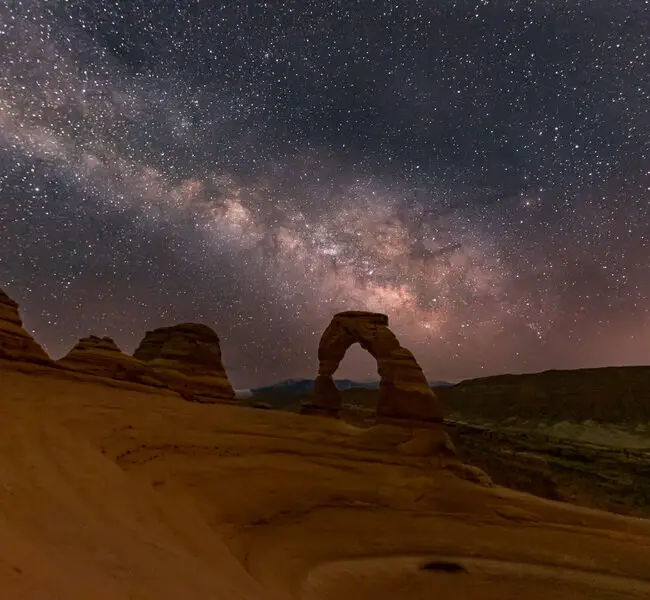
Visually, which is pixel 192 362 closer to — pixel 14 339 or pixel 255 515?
pixel 14 339

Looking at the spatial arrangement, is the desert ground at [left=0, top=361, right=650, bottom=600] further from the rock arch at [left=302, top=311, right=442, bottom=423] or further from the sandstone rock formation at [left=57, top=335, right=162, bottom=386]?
the sandstone rock formation at [left=57, top=335, right=162, bottom=386]

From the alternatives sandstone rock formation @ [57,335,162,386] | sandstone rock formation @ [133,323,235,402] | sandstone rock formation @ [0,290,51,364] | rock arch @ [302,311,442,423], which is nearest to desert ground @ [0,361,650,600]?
sandstone rock formation @ [0,290,51,364]

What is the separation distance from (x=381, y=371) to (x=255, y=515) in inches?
381

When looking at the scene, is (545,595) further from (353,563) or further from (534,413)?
(534,413)

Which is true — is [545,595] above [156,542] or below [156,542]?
below

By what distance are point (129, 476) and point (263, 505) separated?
392 centimetres

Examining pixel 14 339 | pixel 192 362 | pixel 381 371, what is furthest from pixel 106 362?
pixel 381 371

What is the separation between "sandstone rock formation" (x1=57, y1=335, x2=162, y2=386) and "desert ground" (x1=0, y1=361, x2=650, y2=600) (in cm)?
330

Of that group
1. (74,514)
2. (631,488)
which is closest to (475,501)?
(74,514)

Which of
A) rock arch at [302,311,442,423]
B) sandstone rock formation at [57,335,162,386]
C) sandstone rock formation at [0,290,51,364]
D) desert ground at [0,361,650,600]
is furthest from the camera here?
sandstone rock formation at [57,335,162,386]

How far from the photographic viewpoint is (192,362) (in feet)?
104

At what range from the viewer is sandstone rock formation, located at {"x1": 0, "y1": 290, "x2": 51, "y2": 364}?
54.4 feet

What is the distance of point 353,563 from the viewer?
34.7 ft

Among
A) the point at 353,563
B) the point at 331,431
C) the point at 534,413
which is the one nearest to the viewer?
the point at 353,563
